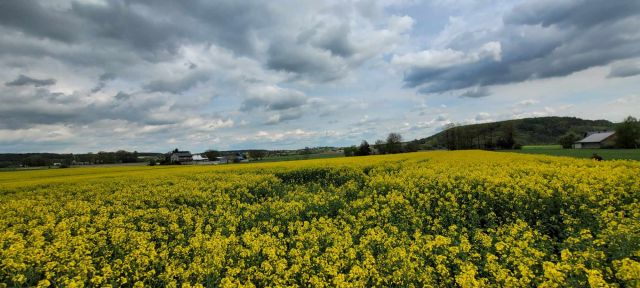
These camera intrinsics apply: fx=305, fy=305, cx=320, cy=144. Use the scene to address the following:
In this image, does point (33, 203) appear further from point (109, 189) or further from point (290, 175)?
point (290, 175)

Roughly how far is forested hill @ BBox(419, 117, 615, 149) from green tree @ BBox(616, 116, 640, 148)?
64.1ft

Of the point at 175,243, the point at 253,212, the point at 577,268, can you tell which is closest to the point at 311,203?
the point at 253,212

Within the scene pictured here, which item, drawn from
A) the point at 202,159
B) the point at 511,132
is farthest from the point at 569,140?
the point at 202,159

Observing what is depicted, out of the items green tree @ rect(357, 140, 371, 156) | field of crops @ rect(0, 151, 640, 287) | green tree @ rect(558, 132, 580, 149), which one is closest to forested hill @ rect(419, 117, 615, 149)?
green tree @ rect(558, 132, 580, 149)

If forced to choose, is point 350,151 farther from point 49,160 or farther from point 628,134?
point 49,160

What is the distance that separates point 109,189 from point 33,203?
12.6 feet

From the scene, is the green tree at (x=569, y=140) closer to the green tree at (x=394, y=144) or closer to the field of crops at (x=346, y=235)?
the green tree at (x=394, y=144)

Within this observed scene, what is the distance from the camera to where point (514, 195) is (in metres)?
10.9

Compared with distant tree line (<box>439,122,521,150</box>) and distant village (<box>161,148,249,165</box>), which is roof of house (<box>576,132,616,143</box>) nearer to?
distant tree line (<box>439,122,521,150</box>)

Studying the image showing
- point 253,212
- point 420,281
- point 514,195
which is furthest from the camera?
point 253,212

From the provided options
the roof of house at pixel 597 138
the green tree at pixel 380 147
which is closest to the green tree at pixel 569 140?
the roof of house at pixel 597 138

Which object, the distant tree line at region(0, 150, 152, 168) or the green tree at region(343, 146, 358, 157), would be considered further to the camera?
the green tree at region(343, 146, 358, 157)

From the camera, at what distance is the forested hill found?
322ft

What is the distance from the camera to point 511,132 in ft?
301
